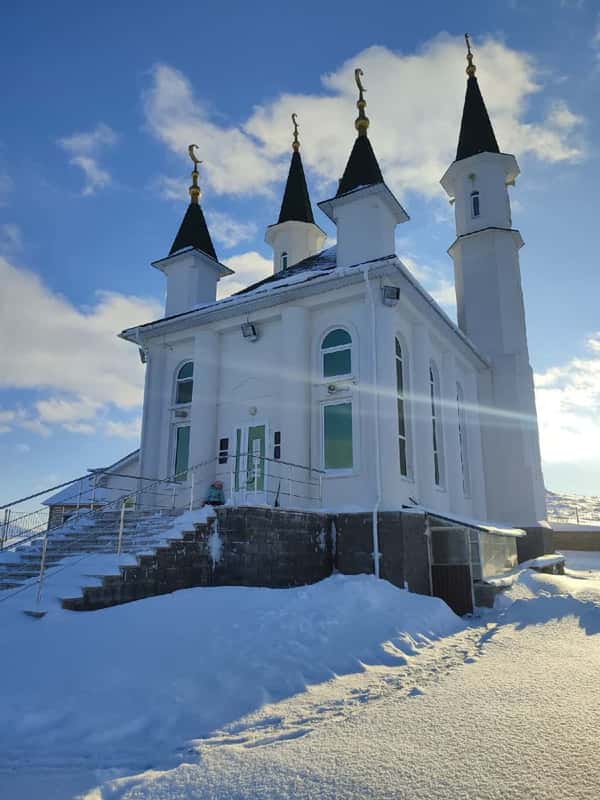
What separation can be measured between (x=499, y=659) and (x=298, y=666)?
2.94 metres

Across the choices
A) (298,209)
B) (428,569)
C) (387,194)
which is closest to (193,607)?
(428,569)

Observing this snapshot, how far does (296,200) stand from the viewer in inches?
998

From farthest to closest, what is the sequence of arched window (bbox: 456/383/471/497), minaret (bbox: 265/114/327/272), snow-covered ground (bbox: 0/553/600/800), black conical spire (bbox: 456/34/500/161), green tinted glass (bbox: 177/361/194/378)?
minaret (bbox: 265/114/327/272) < black conical spire (bbox: 456/34/500/161) < arched window (bbox: 456/383/471/497) < green tinted glass (bbox: 177/361/194/378) < snow-covered ground (bbox: 0/553/600/800)

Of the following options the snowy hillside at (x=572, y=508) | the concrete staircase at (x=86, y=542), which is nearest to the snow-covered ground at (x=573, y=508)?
the snowy hillside at (x=572, y=508)

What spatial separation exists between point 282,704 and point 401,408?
33.6 feet

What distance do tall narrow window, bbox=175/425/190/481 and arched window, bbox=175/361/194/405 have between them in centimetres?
86

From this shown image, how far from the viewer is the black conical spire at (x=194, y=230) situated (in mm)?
20312

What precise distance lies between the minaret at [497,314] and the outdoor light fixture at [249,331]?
10037 millimetres

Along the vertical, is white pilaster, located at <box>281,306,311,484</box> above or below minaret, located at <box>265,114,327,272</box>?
below

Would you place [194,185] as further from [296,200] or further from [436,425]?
[436,425]

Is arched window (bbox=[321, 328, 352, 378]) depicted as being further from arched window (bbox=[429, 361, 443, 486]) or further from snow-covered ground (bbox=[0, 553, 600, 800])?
snow-covered ground (bbox=[0, 553, 600, 800])

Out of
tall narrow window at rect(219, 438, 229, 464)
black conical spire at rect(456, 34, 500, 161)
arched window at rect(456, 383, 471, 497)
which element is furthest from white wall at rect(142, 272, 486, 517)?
black conical spire at rect(456, 34, 500, 161)

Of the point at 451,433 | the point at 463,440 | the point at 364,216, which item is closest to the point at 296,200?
the point at 364,216

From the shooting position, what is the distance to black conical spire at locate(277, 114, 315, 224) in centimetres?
2508
